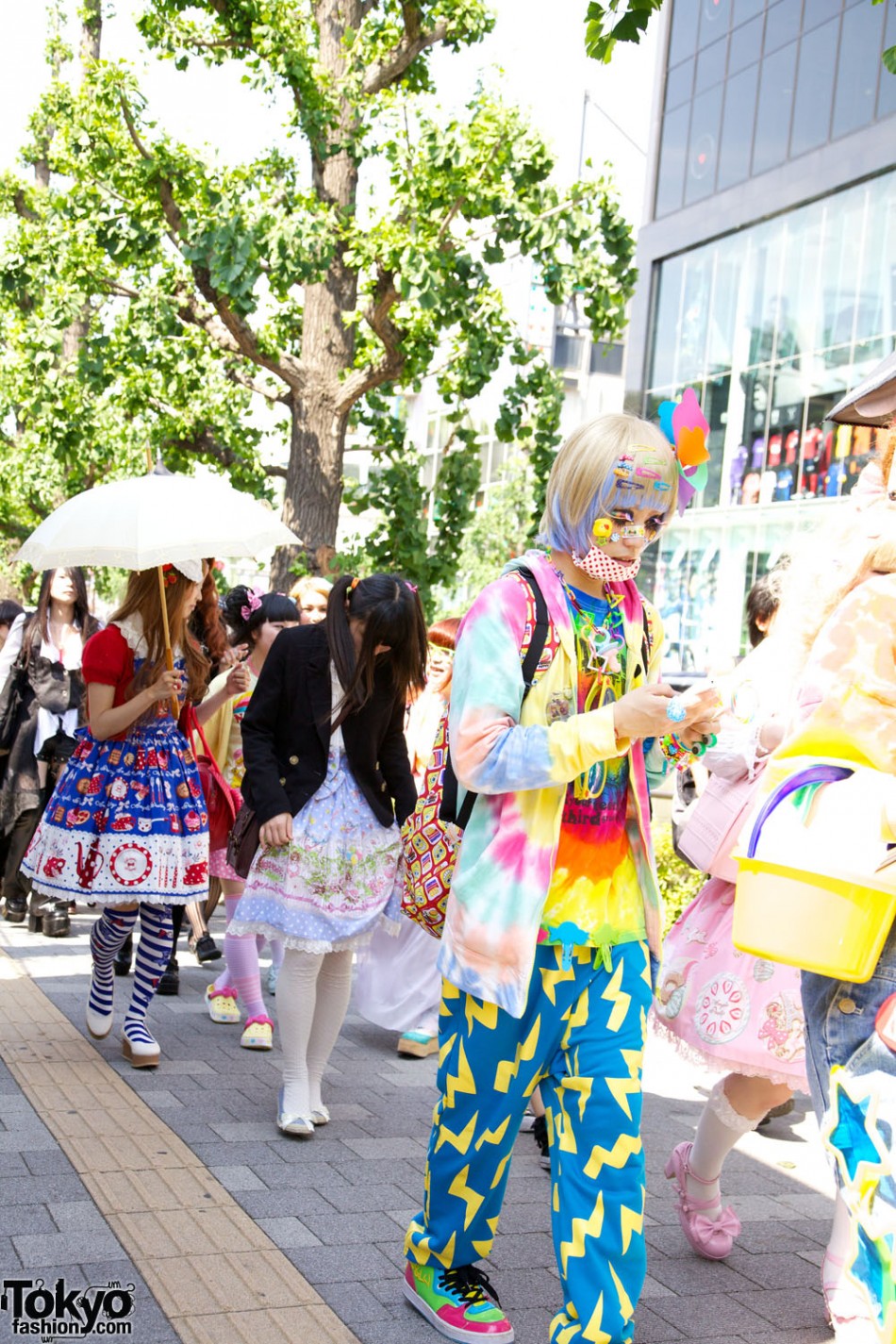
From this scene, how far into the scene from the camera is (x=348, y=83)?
10.5 metres

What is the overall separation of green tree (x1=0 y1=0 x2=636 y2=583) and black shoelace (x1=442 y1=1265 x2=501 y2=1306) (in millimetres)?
7486

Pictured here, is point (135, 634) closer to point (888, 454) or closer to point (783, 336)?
point (888, 454)

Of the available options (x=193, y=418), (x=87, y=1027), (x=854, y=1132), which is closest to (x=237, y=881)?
(x=87, y=1027)

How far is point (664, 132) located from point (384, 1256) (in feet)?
101

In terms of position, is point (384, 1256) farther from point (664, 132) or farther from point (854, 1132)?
point (664, 132)

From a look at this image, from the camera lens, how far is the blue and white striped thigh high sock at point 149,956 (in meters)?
5.45

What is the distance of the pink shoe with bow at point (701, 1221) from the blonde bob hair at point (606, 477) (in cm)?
173

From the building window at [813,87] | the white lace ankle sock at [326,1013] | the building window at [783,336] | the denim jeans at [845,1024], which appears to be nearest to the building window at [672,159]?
the building window at [783,336]

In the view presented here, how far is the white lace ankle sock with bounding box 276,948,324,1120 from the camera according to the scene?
15.5ft

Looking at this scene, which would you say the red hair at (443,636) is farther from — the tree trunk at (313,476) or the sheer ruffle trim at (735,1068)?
the tree trunk at (313,476)

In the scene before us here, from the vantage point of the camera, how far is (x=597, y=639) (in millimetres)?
3225

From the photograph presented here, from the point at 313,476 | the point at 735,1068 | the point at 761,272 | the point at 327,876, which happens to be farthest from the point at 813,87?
the point at 735,1068

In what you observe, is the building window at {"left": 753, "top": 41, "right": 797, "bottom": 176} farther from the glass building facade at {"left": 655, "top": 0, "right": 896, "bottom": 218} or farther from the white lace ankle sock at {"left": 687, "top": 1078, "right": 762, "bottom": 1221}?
the white lace ankle sock at {"left": 687, "top": 1078, "right": 762, "bottom": 1221}

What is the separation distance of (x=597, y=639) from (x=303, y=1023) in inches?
81.9
